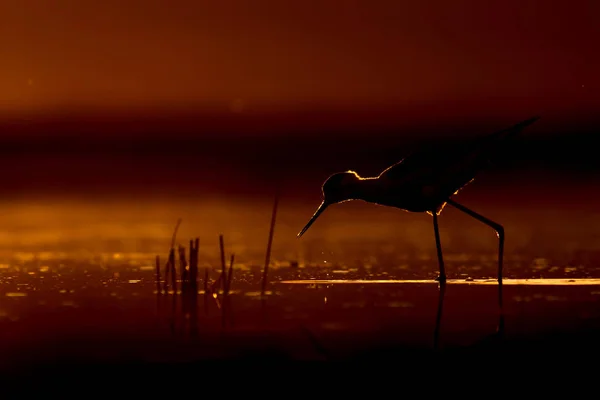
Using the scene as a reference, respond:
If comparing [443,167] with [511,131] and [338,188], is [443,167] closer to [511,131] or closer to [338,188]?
[511,131]

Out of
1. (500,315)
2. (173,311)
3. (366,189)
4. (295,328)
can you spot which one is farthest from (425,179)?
(295,328)

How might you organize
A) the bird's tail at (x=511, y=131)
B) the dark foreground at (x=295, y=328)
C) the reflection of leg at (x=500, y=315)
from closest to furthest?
the dark foreground at (x=295, y=328)
the reflection of leg at (x=500, y=315)
the bird's tail at (x=511, y=131)

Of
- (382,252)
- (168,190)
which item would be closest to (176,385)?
(382,252)

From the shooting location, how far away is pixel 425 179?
41.7ft

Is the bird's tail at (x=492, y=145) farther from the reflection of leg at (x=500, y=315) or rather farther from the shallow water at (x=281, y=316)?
the reflection of leg at (x=500, y=315)

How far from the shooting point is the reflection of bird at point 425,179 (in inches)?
500

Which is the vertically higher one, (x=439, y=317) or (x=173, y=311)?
(x=173, y=311)

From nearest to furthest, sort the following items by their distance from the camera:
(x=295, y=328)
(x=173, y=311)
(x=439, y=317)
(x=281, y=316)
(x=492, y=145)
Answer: (x=295, y=328)
(x=439, y=317)
(x=281, y=316)
(x=173, y=311)
(x=492, y=145)

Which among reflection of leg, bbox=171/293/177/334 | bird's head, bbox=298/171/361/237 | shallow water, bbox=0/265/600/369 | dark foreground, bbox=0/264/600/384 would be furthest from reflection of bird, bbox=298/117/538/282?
reflection of leg, bbox=171/293/177/334

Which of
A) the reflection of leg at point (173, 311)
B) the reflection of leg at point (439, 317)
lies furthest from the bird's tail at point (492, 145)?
the reflection of leg at point (173, 311)

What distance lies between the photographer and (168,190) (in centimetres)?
2981

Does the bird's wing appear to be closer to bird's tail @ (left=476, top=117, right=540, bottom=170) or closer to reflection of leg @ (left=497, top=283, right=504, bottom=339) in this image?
bird's tail @ (left=476, top=117, right=540, bottom=170)

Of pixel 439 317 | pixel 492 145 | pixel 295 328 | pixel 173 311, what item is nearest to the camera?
pixel 295 328

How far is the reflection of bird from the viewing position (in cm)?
1271
